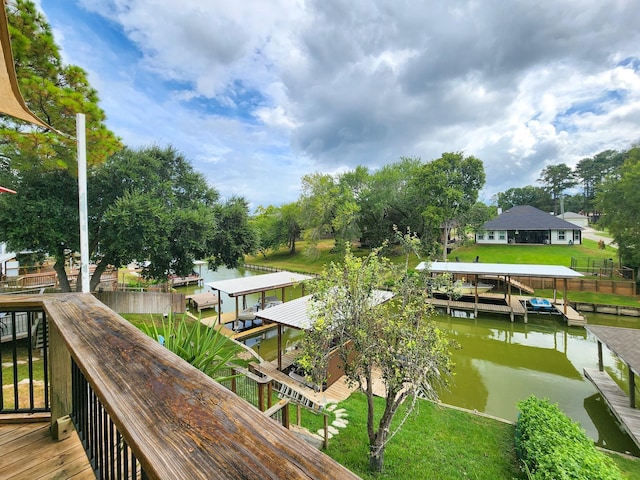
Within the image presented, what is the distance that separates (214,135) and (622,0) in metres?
22.6

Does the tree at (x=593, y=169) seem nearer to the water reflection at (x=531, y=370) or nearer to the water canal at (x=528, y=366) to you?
the water canal at (x=528, y=366)

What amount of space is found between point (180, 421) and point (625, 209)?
991 inches

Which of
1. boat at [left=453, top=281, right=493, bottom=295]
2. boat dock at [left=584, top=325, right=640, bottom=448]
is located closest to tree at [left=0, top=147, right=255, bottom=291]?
boat dock at [left=584, top=325, right=640, bottom=448]

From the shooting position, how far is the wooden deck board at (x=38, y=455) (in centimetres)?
153

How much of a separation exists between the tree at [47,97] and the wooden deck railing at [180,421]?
23.0ft

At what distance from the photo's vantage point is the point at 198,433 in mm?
671

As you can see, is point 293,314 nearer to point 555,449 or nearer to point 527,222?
point 555,449

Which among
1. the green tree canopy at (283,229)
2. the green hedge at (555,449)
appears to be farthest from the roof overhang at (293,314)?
the green tree canopy at (283,229)

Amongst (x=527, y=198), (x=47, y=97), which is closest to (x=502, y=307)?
(x=47, y=97)

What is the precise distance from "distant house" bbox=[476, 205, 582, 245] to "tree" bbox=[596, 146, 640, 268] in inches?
481

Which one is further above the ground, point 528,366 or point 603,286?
point 603,286

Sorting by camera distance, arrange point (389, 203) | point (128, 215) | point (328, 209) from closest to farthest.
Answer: point (128, 215), point (328, 209), point (389, 203)

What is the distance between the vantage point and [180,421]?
71cm

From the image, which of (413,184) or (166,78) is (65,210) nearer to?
(166,78)
